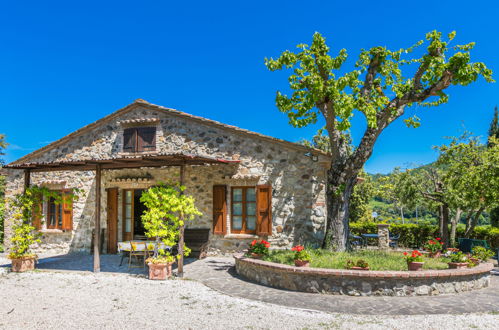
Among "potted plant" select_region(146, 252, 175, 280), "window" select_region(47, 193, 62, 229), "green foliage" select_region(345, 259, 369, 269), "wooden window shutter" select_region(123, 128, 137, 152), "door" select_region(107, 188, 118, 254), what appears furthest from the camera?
"window" select_region(47, 193, 62, 229)

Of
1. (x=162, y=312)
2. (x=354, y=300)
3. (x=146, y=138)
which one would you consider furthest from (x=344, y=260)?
(x=146, y=138)

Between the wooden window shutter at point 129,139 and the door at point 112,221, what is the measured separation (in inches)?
57.6

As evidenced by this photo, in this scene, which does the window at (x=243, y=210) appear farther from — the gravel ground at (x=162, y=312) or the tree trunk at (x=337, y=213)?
the gravel ground at (x=162, y=312)

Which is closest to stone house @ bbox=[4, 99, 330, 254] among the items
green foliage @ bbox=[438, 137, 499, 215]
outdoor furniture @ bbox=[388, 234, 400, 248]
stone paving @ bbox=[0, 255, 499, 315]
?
stone paving @ bbox=[0, 255, 499, 315]

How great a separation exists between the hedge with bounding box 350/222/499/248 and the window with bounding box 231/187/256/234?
313 inches

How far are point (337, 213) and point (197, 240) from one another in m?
4.29

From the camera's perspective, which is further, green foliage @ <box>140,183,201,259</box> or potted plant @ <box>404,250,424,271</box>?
green foliage @ <box>140,183,201,259</box>

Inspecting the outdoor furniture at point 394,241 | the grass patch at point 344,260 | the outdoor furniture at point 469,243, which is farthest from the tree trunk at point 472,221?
the grass patch at point 344,260

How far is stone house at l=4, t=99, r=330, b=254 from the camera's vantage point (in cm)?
1020

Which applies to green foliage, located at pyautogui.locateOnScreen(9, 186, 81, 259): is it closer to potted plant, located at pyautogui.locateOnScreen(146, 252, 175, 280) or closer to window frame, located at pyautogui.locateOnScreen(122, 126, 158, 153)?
window frame, located at pyautogui.locateOnScreen(122, 126, 158, 153)

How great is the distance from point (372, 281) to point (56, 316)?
5.36 meters

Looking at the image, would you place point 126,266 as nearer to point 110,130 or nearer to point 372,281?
point 110,130

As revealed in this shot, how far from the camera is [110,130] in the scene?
1273cm

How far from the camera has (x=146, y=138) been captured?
12227 millimetres
